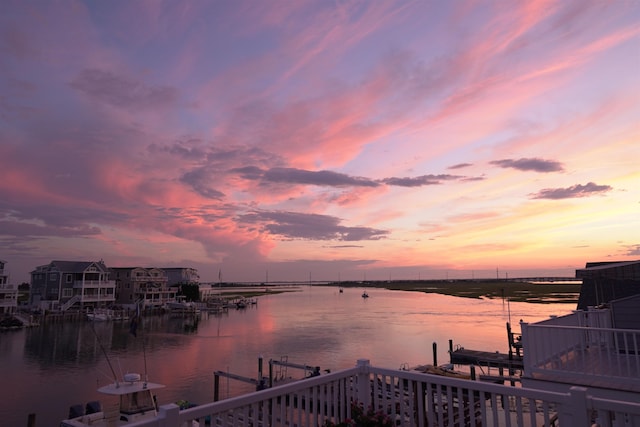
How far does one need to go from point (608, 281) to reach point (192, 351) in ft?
132

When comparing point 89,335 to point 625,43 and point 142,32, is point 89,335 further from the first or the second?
point 625,43

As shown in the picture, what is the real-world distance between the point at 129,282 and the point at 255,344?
205 ft

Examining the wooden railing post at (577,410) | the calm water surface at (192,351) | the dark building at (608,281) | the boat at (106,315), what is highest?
the dark building at (608,281)

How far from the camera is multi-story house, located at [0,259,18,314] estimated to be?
2948 inches

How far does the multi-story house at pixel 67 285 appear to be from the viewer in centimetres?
8594

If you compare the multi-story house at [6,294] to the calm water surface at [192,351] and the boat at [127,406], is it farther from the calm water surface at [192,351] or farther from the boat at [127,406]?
the boat at [127,406]

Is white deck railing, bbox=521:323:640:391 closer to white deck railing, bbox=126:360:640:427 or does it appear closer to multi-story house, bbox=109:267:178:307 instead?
white deck railing, bbox=126:360:640:427

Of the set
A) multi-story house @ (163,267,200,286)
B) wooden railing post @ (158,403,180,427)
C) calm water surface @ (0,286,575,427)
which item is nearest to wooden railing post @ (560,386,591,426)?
wooden railing post @ (158,403,180,427)

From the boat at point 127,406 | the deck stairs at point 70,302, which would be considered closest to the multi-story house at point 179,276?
the deck stairs at point 70,302

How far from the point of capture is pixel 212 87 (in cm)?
2825

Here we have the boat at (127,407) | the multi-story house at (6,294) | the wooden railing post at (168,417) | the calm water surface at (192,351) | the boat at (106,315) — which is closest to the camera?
the wooden railing post at (168,417)

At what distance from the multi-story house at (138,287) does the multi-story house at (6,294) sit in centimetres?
2443

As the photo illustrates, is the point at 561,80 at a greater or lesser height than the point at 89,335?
greater

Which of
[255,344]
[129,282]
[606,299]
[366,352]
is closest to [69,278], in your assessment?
[129,282]
